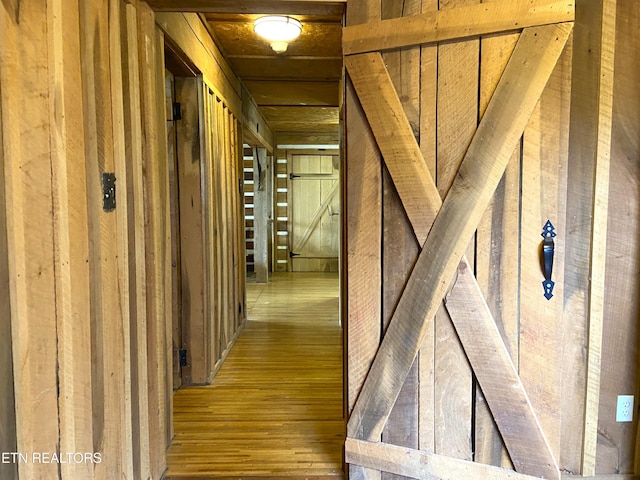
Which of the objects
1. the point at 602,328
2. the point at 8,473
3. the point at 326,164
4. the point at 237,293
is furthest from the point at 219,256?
the point at 326,164

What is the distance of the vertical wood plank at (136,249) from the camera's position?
69.1 inches

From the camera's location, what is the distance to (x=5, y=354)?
1178mm

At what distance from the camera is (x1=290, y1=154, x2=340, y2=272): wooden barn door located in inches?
330

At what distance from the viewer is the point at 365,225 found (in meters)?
1.79

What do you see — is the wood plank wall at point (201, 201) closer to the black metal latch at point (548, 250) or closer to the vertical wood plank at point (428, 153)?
the vertical wood plank at point (428, 153)

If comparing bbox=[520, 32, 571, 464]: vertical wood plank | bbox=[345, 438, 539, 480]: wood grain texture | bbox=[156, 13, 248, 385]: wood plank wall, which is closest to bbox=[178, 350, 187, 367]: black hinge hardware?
bbox=[156, 13, 248, 385]: wood plank wall

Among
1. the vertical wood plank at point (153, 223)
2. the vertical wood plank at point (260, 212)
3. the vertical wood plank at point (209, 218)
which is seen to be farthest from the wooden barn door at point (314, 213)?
the vertical wood plank at point (153, 223)

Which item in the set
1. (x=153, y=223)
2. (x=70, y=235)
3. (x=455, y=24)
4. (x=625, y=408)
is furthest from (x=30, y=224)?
(x=625, y=408)

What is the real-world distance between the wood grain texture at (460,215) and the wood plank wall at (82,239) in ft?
3.30

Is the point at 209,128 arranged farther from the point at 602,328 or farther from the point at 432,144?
the point at 602,328

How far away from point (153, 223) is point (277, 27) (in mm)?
1753

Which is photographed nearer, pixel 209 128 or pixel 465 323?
pixel 465 323

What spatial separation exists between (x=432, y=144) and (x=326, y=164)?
6789mm

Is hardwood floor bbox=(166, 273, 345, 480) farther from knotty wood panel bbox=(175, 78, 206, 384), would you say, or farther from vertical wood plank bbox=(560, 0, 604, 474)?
vertical wood plank bbox=(560, 0, 604, 474)
